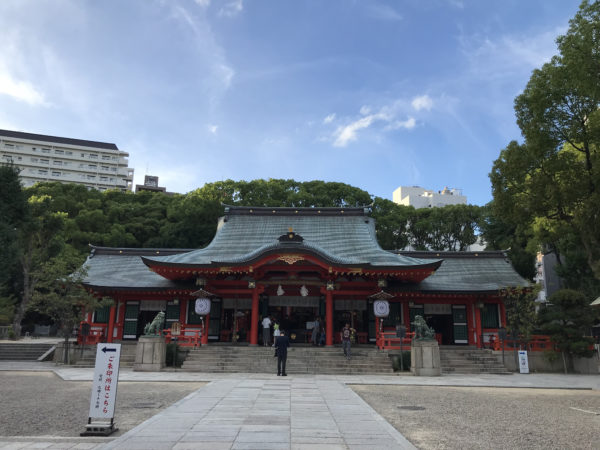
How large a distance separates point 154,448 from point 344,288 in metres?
17.2

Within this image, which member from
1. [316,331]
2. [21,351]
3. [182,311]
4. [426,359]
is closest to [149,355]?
[182,311]

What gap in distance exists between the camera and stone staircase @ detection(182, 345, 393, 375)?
17906 mm

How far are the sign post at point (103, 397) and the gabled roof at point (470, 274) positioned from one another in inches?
694

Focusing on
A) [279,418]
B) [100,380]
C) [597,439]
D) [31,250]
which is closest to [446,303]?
[597,439]

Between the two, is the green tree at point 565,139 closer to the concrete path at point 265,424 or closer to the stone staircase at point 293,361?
the stone staircase at point 293,361

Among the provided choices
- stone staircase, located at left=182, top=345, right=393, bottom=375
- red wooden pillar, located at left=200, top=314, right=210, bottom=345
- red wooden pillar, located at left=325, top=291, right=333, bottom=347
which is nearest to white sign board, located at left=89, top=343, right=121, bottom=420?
stone staircase, located at left=182, top=345, right=393, bottom=375

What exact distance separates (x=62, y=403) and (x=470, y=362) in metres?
16.8

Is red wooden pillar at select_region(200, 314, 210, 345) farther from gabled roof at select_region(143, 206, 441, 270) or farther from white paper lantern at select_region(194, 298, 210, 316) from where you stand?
gabled roof at select_region(143, 206, 441, 270)

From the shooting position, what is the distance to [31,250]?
3244 centimetres

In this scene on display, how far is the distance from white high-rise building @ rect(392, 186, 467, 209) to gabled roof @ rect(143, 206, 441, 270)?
133ft

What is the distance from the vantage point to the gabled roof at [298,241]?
68.3ft

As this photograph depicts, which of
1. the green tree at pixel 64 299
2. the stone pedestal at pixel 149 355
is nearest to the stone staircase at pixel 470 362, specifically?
the stone pedestal at pixel 149 355

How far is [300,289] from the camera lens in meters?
22.9

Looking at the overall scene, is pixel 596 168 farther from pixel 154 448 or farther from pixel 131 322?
pixel 131 322
